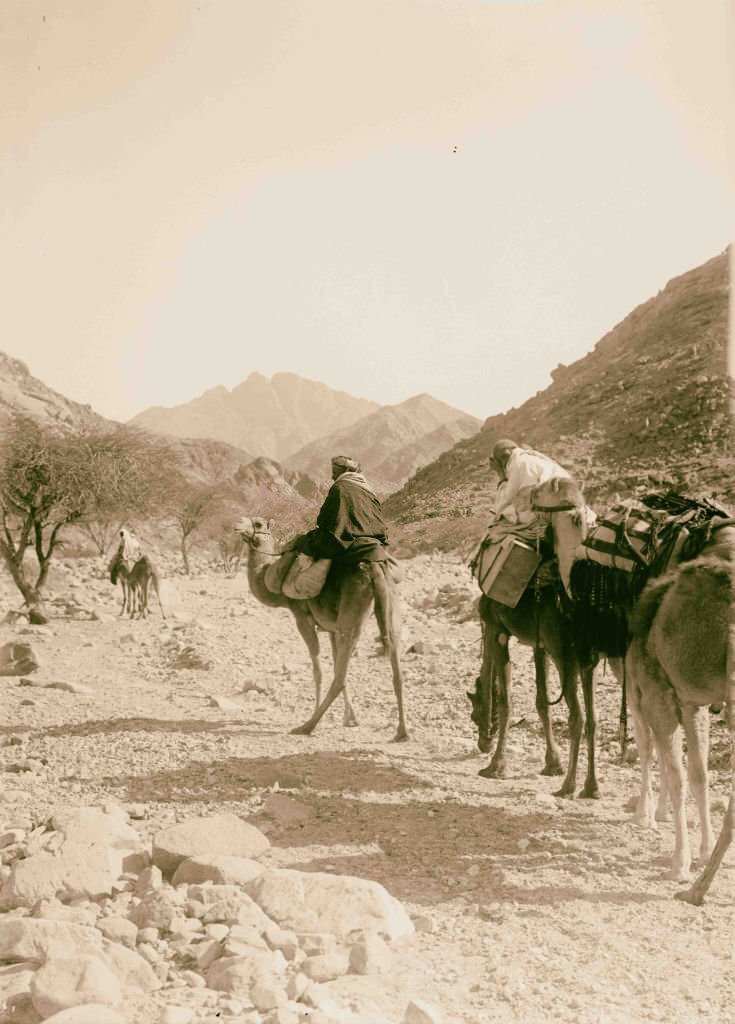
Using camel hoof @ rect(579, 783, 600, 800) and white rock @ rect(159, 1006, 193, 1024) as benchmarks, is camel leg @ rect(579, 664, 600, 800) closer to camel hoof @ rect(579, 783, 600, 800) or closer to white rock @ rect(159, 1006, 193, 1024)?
camel hoof @ rect(579, 783, 600, 800)

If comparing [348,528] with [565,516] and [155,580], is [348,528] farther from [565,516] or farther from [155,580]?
[155,580]

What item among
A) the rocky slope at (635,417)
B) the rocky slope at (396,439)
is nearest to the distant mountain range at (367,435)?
the rocky slope at (396,439)

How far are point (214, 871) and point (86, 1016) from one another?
1396 mm

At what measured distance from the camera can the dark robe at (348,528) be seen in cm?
847

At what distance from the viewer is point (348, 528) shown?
8523 mm

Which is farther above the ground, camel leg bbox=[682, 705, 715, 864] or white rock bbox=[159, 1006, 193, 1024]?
camel leg bbox=[682, 705, 715, 864]

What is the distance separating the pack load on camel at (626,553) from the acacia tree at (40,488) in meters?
15.4

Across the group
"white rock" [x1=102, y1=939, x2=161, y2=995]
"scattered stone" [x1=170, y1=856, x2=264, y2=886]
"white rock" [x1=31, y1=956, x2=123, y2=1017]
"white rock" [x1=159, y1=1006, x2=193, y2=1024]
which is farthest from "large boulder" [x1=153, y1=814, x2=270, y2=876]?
"white rock" [x1=159, y1=1006, x2=193, y2=1024]

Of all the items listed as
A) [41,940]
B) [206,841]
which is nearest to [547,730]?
[206,841]

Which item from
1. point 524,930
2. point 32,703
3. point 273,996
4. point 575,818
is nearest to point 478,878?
point 524,930

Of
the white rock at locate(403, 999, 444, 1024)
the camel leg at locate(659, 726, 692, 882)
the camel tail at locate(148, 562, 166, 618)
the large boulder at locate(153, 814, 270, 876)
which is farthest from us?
the camel tail at locate(148, 562, 166, 618)

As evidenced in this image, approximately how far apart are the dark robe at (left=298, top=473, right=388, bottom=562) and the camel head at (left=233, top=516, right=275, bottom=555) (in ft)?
2.92

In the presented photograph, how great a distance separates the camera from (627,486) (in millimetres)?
37156

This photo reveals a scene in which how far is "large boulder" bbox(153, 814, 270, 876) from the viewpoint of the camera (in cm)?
466
